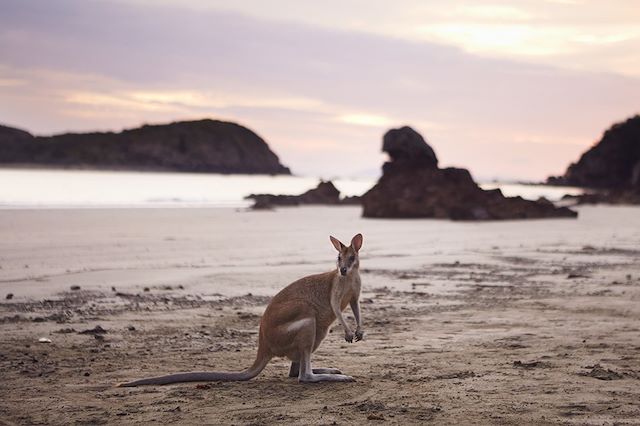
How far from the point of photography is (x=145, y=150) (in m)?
136

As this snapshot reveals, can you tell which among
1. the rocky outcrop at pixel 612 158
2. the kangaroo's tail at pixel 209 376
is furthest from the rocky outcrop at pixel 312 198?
the rocky outcrop at pixel 612 158

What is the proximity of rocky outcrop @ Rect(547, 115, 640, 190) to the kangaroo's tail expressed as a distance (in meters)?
80.6

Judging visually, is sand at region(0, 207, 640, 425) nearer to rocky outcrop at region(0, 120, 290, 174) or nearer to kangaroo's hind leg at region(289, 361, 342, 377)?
kangaroo's hind leg at region(289, 361, 342, 377)

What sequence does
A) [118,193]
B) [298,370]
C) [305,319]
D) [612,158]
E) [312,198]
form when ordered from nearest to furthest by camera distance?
[305,319]
[298,370]
[312,198]
[118,193]
[612,158]

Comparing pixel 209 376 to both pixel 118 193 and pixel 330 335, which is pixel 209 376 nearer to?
pixel 330 335

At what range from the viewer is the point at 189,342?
820 cm

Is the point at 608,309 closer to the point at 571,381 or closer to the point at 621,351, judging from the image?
the point at 621,351

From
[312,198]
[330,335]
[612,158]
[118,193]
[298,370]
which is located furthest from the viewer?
[612,158]

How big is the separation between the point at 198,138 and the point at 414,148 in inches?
4553

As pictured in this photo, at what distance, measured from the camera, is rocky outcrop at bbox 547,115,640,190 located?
84762 mm

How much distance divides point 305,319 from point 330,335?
99.1 inches

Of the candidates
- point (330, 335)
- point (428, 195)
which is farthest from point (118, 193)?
point (330, 335)

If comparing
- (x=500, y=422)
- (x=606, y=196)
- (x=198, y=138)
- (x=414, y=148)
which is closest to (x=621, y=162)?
(x=606, y=196)

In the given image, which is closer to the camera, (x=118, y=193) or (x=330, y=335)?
(x=330, y=335)
